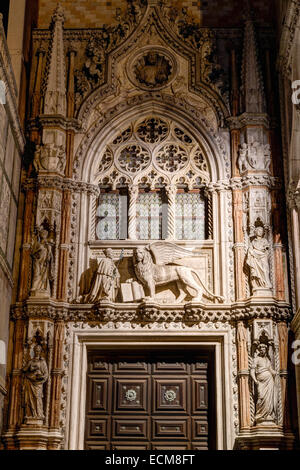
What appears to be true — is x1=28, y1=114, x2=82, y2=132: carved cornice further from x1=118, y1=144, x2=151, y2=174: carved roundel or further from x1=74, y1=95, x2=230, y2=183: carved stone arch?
x1=118, y1=144, x2=151, y2=174: carved roundel

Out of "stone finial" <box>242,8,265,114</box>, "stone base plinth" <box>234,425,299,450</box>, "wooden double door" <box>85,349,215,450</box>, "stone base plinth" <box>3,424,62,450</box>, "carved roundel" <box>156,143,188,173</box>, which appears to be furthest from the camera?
"carved roundel" <box>156,143,188,173</box>

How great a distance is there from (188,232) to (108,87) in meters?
3.53

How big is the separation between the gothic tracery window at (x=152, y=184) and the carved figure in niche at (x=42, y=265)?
1207 mm

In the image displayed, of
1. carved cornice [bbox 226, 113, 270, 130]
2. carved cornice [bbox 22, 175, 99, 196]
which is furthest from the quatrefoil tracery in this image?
carved cornice [bbox 226, 113, 270, 130]

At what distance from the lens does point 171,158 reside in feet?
53.5

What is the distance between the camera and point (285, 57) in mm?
15523

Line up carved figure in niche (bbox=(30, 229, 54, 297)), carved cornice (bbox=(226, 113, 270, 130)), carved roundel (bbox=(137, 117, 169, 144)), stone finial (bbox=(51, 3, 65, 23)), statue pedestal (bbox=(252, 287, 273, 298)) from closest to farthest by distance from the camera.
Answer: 1. statue pedestal (bbox=(252, 287, 273, 298))
2. carved figure in niche (bbox=(30, 229, 54, 297))
3. carved cornice (bbox=(226, 113, 270, 130))
4. carved roundel (bbox=(137, 117, 169, 144))
5. stone finial (bbox=(51, 3, 65, 23))

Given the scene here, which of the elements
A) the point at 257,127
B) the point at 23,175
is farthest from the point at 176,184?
the point at 23,175

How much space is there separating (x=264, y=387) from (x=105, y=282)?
3.48m

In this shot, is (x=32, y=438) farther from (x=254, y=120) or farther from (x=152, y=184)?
(x=254, y=120)

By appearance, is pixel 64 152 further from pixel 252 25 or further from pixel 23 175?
pixel 252 25

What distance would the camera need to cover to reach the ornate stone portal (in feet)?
46.3

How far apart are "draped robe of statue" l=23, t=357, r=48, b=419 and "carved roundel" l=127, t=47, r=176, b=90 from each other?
624 cm

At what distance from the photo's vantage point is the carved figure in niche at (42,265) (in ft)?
48.1
